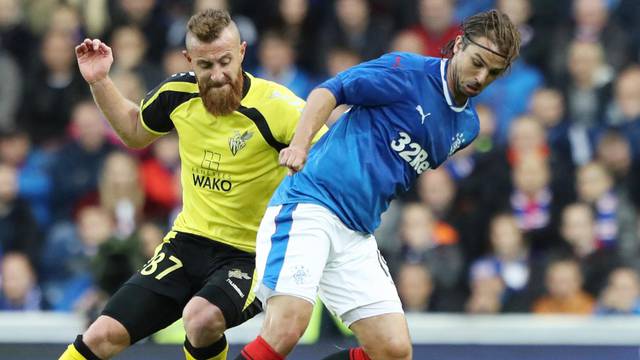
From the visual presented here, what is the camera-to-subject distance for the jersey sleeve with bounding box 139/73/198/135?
647cm

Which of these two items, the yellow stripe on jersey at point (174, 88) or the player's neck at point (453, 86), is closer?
the player's neck at point (453, 86)

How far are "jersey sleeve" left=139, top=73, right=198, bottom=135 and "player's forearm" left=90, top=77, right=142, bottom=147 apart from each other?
0.07 metres

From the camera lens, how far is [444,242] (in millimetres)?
9602

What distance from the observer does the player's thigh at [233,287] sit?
622 centimetres

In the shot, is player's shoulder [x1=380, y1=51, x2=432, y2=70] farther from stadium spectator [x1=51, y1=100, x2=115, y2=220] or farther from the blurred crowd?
stadium spectator [x1=51, y1=100, x2=115, y2=220]

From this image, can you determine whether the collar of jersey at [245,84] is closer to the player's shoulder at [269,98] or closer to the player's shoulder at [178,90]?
the player's shoulder at [269,98]

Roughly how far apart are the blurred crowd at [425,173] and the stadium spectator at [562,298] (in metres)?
0.01

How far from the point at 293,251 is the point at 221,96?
87cm

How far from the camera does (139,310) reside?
6.27 meters

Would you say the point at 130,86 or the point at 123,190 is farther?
the point at 130,86

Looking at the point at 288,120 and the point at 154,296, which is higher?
the point at 288,120

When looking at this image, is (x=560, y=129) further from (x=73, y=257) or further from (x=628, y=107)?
(x=73, y=257)

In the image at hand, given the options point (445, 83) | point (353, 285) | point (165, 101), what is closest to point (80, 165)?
point (165, 101)

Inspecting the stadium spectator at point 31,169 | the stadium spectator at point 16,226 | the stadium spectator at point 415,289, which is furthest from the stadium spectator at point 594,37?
the stadium spectator at point 16,226
